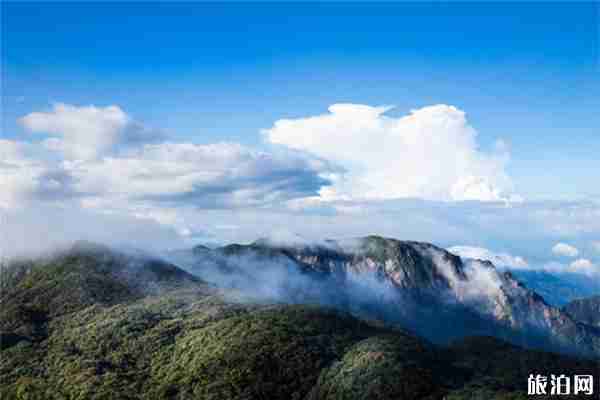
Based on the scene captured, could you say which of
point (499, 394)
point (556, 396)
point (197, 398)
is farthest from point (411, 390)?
point (197, 398)

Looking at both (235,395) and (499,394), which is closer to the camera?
(499,394)

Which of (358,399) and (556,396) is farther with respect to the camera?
(358,399)

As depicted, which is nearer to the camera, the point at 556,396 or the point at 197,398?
the point at 556,396

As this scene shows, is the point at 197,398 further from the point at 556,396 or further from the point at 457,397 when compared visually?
the point at 556,396

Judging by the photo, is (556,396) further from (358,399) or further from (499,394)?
(358,399)

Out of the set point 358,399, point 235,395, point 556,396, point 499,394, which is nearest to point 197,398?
point 235,395

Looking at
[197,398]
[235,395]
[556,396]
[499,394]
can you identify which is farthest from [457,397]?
[197,398]

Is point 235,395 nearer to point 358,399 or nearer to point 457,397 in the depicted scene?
point 358,399
